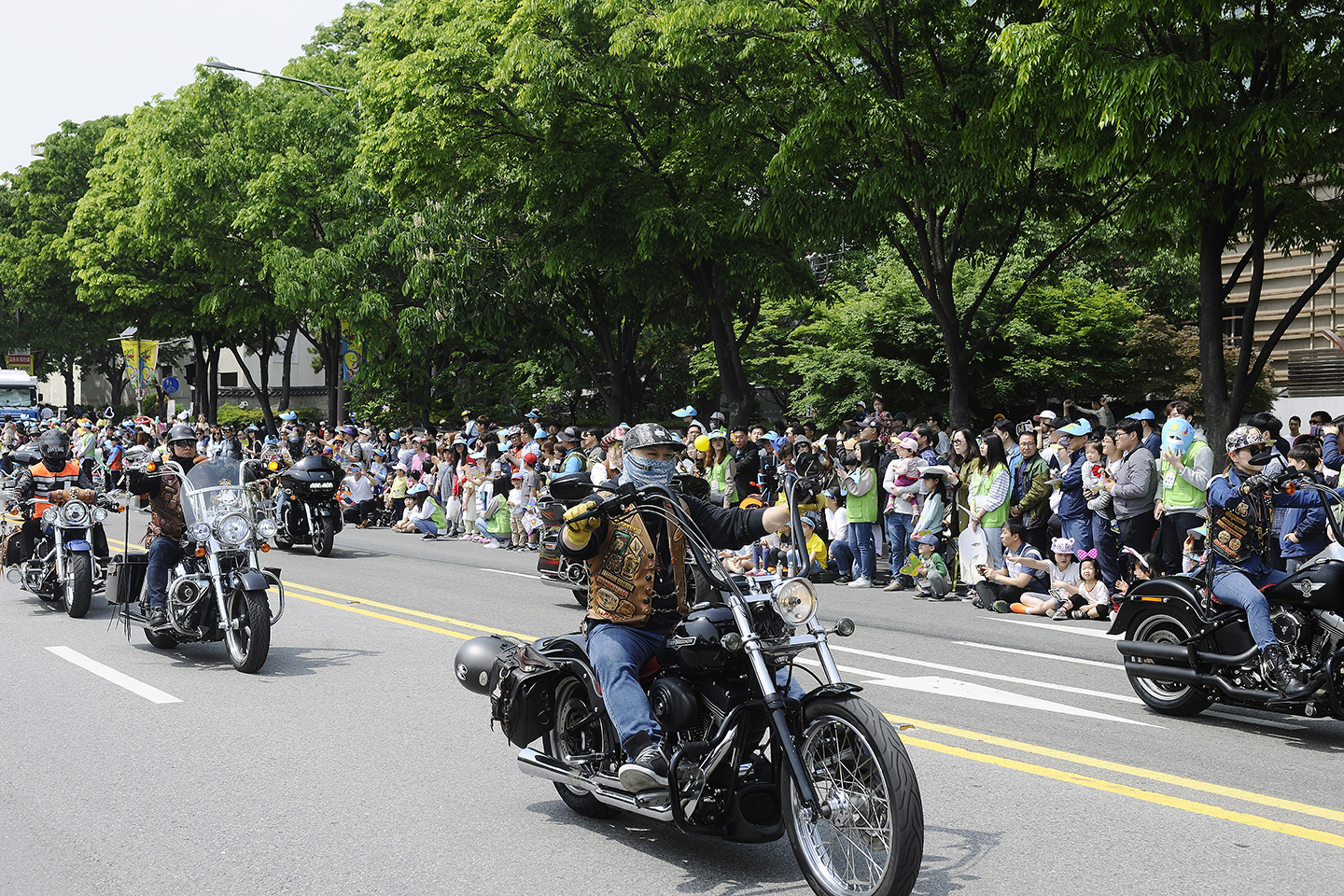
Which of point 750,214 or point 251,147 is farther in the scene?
point 251,147

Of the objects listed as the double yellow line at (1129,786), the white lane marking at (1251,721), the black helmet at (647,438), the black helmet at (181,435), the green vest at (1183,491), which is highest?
the black helmet at (181,435)

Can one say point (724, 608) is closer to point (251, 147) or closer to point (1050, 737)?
point (1050, 737)

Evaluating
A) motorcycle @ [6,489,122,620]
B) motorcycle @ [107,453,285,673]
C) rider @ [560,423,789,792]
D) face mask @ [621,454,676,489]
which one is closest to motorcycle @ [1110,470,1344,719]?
rider @ [560,423,789,792]

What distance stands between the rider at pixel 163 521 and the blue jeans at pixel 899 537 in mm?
7827

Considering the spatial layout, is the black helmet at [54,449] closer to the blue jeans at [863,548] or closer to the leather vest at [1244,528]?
the blue jeans at [863,548]

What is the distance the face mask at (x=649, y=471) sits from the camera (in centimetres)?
526

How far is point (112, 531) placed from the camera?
73.5 feet

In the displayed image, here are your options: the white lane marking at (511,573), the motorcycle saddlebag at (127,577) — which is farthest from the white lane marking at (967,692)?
the white lane marking at (511,573)

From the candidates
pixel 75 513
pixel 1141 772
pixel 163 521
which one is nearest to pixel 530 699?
pixel 1141 772

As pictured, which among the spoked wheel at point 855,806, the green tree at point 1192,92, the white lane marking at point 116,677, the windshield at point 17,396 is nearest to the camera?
the spoked wheel at point 855,806

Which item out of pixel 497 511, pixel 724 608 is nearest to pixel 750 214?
pixel 497 511

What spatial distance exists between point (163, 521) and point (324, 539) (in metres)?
8.29

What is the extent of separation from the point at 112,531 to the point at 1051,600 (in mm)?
16358

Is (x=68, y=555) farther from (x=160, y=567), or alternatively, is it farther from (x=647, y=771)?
(x=647, y=771)
